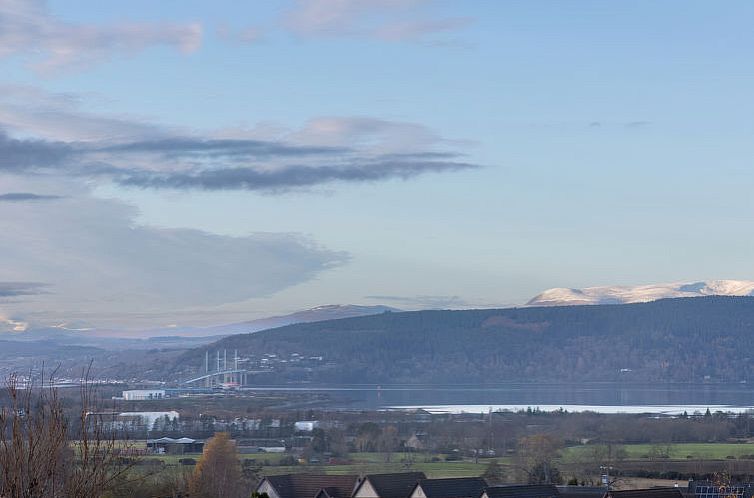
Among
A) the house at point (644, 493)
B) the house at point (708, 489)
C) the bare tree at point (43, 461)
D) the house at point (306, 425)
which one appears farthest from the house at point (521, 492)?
the house at point (306, 425)

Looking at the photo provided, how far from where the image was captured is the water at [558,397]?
138 meters

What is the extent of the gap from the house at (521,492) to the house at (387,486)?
2.89 m

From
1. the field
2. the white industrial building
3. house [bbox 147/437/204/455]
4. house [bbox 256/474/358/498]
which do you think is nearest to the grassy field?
the field

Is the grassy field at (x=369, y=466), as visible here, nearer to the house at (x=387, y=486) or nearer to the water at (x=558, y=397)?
the house at (x=387, y=486)

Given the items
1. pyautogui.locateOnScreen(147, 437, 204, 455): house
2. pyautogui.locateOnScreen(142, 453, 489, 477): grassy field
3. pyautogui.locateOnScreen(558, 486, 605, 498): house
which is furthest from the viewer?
pyautogui.locateOnScreen(147, 437, 204, 455): house

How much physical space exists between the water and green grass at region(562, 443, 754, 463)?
42.9 meters

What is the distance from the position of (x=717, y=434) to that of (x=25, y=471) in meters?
81.0

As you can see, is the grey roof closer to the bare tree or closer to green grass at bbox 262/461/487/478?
green grass at bbox 262/461/487/478

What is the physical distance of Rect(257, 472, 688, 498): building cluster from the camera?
38.7m

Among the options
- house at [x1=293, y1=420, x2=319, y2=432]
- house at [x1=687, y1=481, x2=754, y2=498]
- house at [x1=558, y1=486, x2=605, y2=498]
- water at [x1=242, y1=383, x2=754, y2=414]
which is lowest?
house at [x1=687, y1=481, x2=754, y2=498]

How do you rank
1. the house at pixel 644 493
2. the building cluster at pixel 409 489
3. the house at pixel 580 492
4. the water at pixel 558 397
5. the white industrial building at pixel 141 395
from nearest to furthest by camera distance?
the house at pixel 644 493
the building cluster at pixel 409 489
the house at pixel 580 492
the water at pixel 558 397
the white industrial building at pixel 141 395


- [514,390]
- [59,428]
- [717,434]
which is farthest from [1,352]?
[59,428]

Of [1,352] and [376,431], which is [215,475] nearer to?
[376,431]

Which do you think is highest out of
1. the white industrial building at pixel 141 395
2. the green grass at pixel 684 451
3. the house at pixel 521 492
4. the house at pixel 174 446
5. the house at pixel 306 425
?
the white industrial building at pixel 141 395
